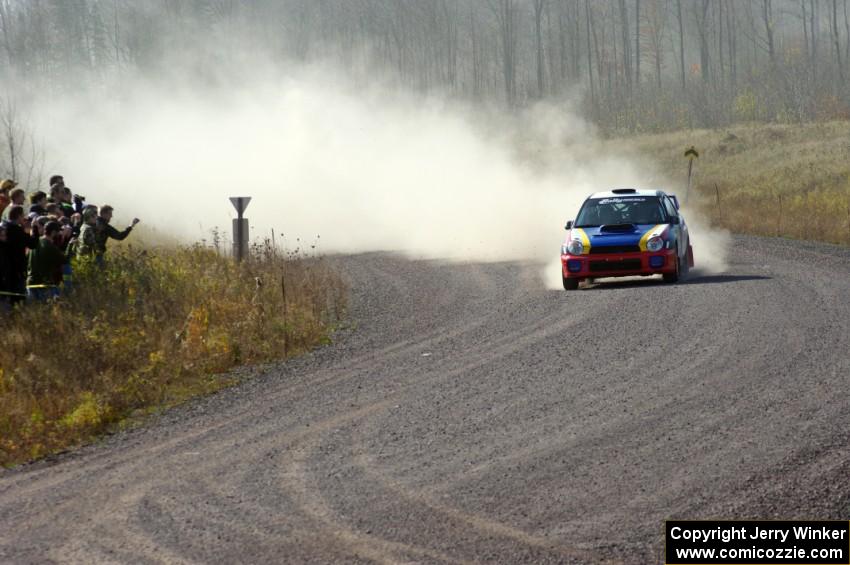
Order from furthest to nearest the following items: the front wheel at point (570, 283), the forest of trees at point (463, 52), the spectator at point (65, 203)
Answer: the forest of trees at point (463, 52), the front wheel at point (570, 283), the spectator at point (65, 203)

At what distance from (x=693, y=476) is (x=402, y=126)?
47.9m

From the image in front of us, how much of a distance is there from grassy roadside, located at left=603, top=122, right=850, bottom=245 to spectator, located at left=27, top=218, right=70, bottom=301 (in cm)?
2112

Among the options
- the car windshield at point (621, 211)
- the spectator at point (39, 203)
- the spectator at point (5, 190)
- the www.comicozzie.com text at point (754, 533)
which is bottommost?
the www.comicozzie.com text at point (754, 533)

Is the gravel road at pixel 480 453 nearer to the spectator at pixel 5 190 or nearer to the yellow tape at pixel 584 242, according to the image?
the yellow tape at pixel 584 242

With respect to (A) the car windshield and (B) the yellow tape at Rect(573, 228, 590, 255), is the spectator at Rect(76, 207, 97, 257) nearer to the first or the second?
(B) the yellow tape at Rect(573, 228, 590, 255)

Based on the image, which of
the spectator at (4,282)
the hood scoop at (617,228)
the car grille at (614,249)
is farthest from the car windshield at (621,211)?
the spectator at (4,282)

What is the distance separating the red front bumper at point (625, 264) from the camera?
1923cm

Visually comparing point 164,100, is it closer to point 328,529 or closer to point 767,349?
point 767,349

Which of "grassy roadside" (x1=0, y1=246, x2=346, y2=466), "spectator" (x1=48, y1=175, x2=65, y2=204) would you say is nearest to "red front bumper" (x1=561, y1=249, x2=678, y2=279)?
"grassy roadside" (x1=0, y1=246, x2=346, y2=466)

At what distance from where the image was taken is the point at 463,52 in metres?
123

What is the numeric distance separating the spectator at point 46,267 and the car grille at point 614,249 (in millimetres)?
8196

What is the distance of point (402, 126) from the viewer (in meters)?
55.2

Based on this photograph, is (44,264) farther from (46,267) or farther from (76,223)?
(76,223)

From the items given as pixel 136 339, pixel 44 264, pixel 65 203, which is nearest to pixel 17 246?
pixel 44 264
